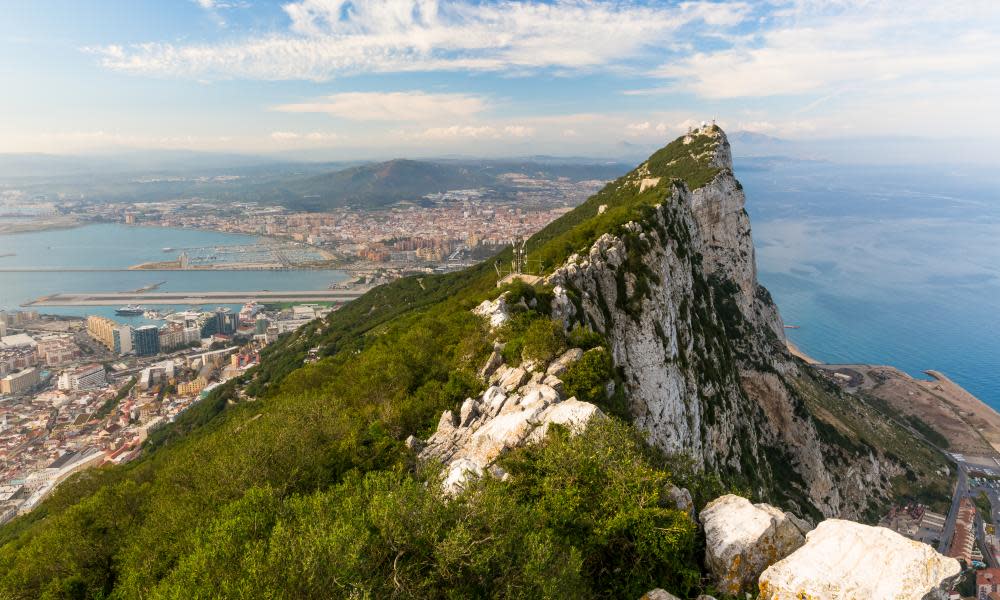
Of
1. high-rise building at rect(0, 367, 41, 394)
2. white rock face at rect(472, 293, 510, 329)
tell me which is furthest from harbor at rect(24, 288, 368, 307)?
white rock face at rect(472, 293, 510, 329)

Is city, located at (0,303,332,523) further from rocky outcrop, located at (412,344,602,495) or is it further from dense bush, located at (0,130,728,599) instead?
rocky outcrop, located at (412,344,602,495)

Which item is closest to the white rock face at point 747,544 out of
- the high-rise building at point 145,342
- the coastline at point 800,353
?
the high-rise building at point 145,342

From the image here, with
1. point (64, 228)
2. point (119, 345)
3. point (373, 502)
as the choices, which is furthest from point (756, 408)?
point (64, 228)

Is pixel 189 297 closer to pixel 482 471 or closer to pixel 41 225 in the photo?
pixel 482 471

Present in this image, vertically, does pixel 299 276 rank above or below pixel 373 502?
below

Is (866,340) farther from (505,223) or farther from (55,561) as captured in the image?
(55,561)
